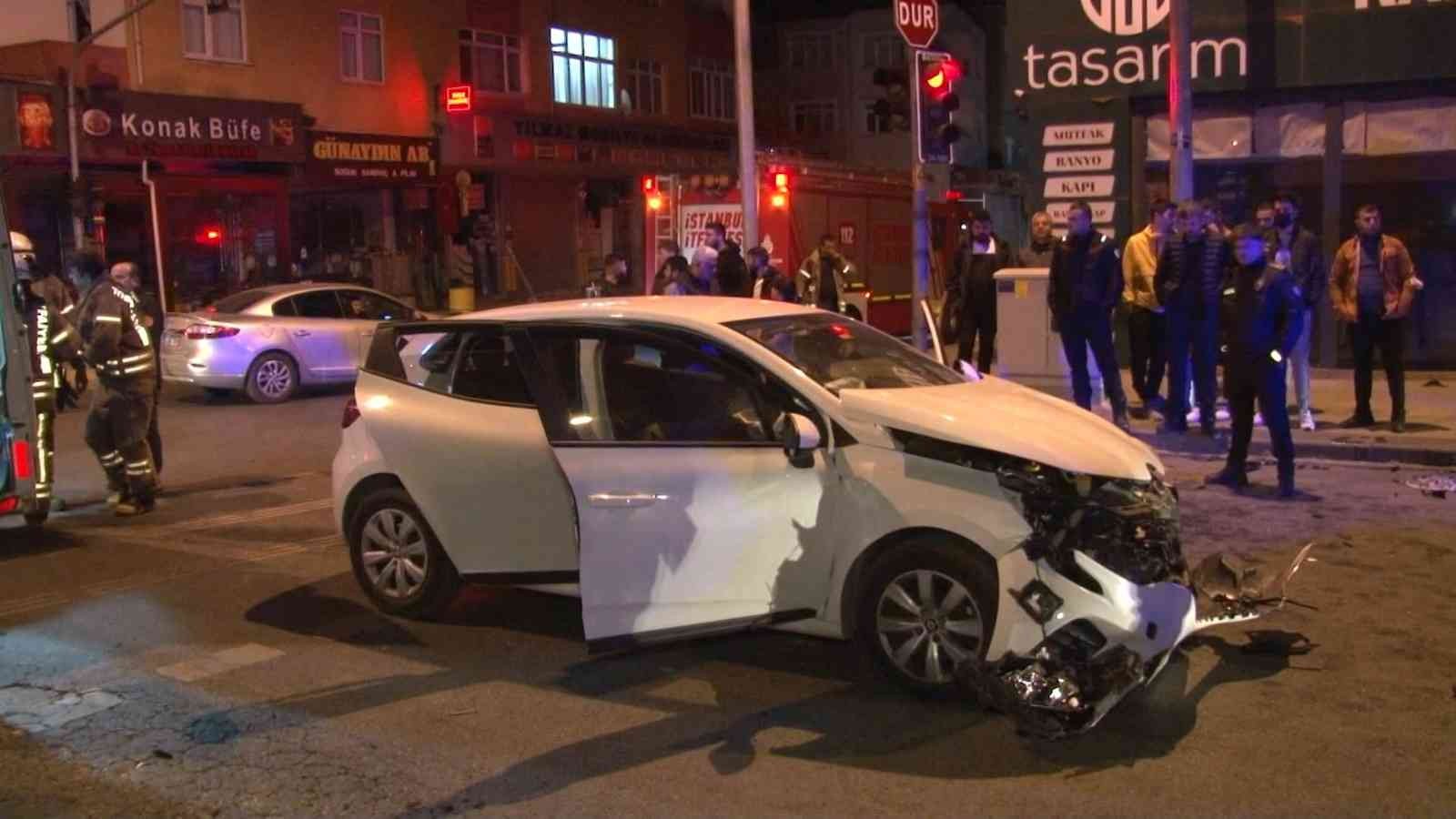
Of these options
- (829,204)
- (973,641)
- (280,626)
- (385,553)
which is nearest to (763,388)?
(973,641)

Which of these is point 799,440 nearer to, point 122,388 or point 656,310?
point 656,310

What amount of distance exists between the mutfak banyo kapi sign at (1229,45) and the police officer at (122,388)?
34.9 feet

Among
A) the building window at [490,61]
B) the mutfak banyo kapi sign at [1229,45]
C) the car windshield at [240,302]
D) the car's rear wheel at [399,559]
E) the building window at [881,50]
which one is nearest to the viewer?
the car's rear wheel at [399,559]

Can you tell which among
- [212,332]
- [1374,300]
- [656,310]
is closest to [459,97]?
[212,332]

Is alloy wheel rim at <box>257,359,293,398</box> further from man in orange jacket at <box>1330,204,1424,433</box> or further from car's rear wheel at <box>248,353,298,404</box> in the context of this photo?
man in orange jacket at <box>1330,204,1424,433</box>

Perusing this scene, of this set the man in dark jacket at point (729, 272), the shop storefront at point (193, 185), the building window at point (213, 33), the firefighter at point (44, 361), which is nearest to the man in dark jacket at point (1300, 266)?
the man in dark jacket at point (729, 272)

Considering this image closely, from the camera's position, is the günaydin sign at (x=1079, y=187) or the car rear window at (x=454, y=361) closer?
the car rear window at (x=454, y=361)

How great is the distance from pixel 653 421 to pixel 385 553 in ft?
6.20

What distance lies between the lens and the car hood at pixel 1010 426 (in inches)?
211

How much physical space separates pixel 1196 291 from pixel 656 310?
6.57 m

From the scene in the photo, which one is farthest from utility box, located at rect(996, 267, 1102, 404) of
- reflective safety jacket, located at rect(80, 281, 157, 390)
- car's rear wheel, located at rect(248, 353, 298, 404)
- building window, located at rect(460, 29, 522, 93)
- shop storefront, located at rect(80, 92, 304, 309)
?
building window, located at rect(460, 29, 522, 93)

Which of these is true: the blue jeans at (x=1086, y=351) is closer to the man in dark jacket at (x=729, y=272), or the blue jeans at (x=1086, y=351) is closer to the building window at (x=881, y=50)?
the man in dark jacket at (x=729, y=272)

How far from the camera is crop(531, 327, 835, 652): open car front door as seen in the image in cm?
567

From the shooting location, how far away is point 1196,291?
11.4 meters
